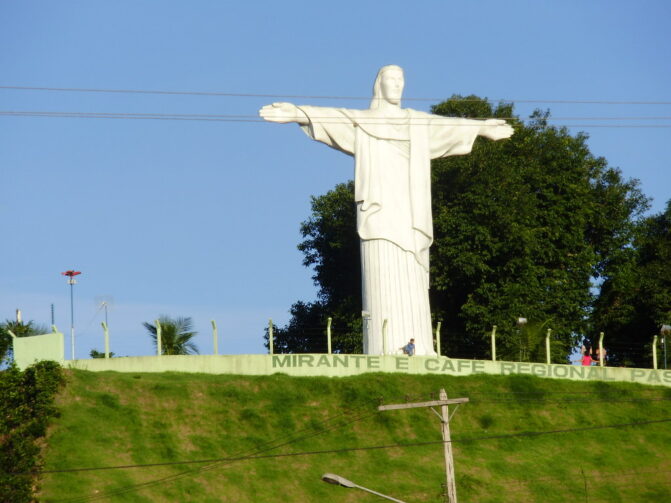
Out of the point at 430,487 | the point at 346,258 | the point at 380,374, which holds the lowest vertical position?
the point at 430,487

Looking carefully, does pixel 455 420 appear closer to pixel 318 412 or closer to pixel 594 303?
pixel 318 412

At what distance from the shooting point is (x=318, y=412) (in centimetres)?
4281

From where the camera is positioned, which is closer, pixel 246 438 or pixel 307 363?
pixel 246 438

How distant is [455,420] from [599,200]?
2179 centimetres

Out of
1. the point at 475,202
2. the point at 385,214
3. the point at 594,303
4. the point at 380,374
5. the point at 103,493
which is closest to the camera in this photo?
the point at 103,493

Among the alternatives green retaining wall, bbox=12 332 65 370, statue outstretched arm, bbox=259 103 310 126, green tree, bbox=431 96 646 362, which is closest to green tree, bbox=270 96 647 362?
green tree, bbox=431 96 646 362

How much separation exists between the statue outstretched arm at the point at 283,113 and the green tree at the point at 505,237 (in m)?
10.7

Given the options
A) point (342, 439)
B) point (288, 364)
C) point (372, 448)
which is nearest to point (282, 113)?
point (288, 364)

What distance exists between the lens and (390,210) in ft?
158

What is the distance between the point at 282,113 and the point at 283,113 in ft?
0.14

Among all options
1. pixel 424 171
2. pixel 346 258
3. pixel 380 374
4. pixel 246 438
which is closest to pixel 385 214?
pixel 424 171

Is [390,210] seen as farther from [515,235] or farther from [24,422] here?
[24,422]

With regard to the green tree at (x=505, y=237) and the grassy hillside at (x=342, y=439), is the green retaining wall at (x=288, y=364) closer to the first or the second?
the grassy hillside at (x=342, y=439)

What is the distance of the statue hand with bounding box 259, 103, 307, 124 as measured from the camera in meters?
46.9
